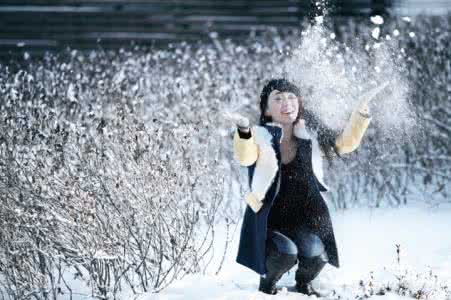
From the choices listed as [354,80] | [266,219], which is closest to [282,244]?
[266,219]

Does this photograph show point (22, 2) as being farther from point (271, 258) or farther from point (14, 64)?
point (271, 258)

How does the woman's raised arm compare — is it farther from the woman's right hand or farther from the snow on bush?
the snow on bush

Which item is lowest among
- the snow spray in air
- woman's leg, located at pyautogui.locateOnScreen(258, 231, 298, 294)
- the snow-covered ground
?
the snow-covered ground

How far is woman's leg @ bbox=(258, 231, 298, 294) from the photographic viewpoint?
4215mm

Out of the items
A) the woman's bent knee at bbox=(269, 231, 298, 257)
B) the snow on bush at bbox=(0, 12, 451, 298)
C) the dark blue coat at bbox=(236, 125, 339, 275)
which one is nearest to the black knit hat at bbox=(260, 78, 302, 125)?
the dark blue coat at bbox=(236, 125, 339, 275)

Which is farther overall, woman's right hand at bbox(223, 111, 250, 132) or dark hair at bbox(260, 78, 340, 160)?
dark hair at bbox(260, 78, 340, 160)

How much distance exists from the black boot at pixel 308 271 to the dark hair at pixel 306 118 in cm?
58

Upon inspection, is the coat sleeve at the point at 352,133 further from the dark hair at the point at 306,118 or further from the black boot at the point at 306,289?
the black boot at the point at 306,289

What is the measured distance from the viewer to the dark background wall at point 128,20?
11.2 m

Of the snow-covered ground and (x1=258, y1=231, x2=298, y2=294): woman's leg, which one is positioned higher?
(x1=258, y1=231, x2=298, y2=294): woman's leg

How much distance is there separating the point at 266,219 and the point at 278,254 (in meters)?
0.20

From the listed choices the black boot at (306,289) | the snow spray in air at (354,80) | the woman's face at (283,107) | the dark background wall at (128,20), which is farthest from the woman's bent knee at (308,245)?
the dark background wall at (128,20)

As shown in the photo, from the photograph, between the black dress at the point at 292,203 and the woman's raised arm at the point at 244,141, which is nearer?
the woman's raised arm at the point at 244,141

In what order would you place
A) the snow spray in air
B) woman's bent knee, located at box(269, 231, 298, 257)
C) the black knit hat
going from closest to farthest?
woman's bent knee, located at box(269, 231, 298, 257) → the black knit hat → the snow spray in air
